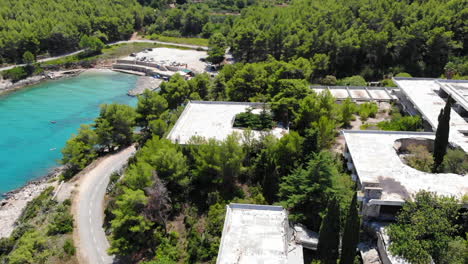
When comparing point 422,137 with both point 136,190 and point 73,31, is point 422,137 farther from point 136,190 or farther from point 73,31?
point 73,31

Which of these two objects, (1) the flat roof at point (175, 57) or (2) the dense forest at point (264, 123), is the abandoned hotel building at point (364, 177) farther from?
(1) the flat roof at point (175, 57)

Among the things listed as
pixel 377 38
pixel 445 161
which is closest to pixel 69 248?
pixel 445 161

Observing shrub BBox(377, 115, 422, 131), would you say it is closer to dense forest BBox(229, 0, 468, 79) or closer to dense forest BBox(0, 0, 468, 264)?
dense forest BBox(0, 0, 468, 264)

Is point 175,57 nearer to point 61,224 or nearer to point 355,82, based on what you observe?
point 355,82

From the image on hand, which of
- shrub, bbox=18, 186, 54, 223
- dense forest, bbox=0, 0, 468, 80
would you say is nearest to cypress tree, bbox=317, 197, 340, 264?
shrub, bbox=18, 186, 54, 223

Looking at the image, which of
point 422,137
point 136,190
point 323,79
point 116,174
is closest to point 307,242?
point 136,190

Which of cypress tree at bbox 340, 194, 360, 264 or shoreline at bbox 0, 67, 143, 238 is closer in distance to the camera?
cypress tree at bbox 340, 194, 360, 264
